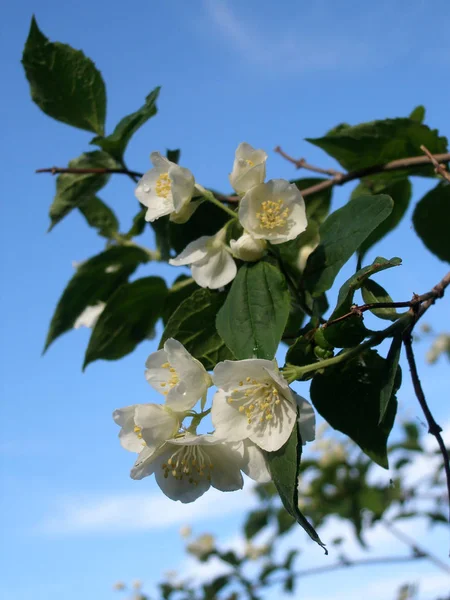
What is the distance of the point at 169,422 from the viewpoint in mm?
1056

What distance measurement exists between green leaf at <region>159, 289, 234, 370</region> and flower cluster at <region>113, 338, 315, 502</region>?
0.23 feet

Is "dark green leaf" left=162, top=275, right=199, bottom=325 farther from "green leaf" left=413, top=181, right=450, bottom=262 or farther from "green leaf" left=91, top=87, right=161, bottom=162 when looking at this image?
"green leaf" left=413, top=181, right=450, bottom=262

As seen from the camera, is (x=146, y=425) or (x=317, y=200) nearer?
(x=146, y=425)

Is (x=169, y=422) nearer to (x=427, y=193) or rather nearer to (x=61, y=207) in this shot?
(x=61, y=207)

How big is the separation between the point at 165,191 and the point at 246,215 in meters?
0.27

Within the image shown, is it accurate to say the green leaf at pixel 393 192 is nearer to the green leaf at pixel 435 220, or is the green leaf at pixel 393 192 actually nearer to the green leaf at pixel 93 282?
the green leaf at pixel 435 220

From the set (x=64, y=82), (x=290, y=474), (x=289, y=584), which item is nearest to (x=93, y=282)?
(x=64, y=82)

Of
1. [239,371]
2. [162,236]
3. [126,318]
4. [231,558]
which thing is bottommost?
[231,558]

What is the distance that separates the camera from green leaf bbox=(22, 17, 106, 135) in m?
1.68

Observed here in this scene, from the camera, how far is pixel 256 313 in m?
1.08

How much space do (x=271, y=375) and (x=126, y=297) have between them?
0.78m

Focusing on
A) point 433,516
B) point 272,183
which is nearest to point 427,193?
point 272,183

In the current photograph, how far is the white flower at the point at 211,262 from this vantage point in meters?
1.24

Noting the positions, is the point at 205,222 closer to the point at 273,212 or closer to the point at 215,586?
the point at 273,212
